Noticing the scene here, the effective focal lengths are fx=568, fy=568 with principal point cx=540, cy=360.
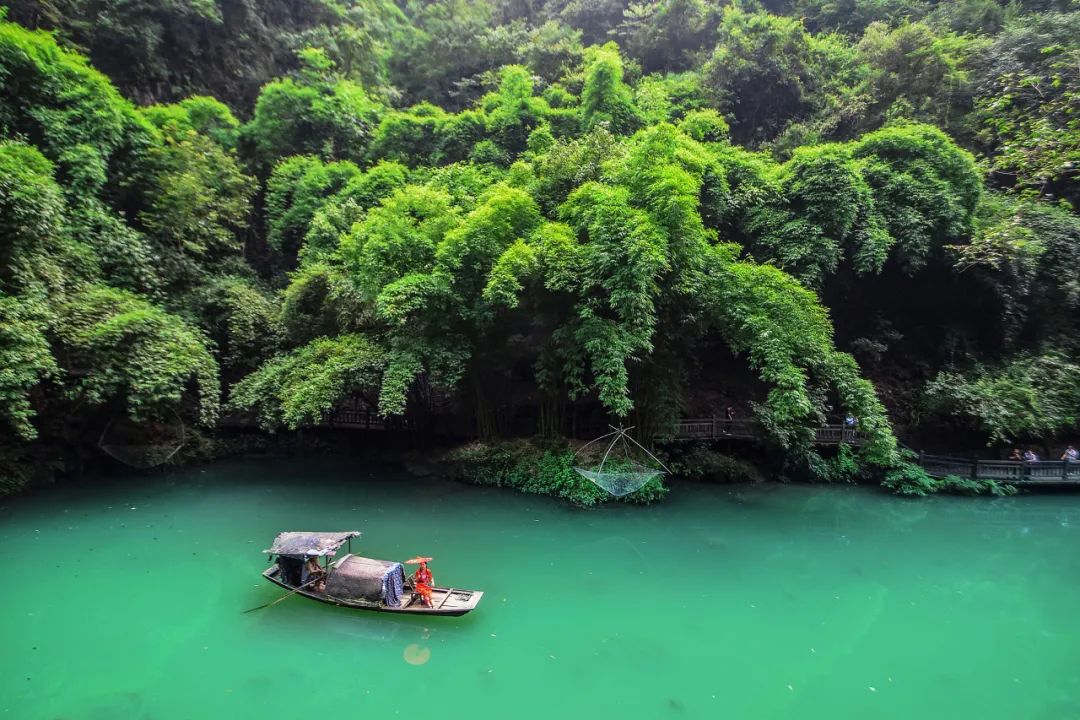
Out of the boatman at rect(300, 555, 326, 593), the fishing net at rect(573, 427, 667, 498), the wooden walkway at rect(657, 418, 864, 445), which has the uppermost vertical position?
the wooden walkway at rect(657, 418, 864, 445)

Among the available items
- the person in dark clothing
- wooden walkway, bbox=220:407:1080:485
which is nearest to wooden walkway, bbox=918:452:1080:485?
wooden walkway, bbox=220:407:1080:485

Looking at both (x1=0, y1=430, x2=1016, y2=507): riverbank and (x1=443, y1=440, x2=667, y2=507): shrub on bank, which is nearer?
(x1=443, y1=440, x2=667, y2=507): shrub on bank

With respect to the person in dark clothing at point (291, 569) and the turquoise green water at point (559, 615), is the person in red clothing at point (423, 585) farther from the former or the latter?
the person in dark clothing at point (291, 569)

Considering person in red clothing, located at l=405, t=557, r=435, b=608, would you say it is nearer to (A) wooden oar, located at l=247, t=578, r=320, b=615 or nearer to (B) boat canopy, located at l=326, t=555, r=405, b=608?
(B) boat canopy, located at l=326, t=555, r=405, b=608

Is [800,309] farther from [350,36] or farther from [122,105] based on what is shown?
[350,36]

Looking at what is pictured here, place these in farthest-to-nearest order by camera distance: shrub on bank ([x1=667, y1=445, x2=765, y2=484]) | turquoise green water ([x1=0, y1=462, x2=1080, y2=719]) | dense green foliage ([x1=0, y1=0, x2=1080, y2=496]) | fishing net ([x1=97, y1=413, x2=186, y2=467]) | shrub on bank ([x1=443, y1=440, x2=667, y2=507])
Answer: shrub on bank ([x1=667, y1=445, x2=765, y2=484])
fishing net ([x1=97, y1=413, x2=186, y2=467])
shrub on bank ([x1=443, y1=440, x2=667, y2=507])
dense green foliage ([x1=0, y1=0, x2=1080, y2=496])
turquoise green water ([x1=0, y1=462, x2=1080, y2=719])

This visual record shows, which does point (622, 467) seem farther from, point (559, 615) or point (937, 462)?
point (937, 462)

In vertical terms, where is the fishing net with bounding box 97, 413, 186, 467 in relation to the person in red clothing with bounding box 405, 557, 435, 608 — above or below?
above
